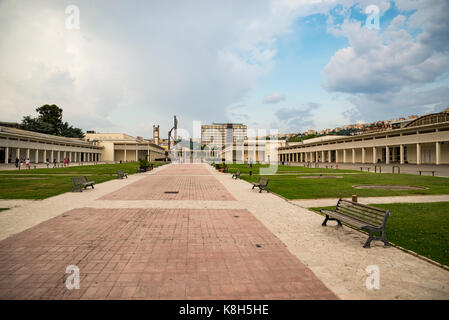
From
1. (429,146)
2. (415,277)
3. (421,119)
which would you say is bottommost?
(415,277)

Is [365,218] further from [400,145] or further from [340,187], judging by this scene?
[400,145]

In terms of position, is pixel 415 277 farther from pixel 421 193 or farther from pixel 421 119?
pixel 421 119

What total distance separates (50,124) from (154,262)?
94416mm

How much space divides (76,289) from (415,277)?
17.4ft

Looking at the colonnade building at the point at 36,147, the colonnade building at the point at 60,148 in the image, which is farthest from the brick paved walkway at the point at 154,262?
the colonnade building at the point at 36,147

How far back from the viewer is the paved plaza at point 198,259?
3.54 m

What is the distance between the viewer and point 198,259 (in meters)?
4.61

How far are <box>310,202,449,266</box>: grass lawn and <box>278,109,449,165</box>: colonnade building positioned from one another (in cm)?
4104

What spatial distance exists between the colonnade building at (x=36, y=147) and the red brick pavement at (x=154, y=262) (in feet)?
173

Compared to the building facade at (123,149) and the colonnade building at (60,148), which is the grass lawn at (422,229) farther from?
the building facade at (123,149)

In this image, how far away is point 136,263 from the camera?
4398mm

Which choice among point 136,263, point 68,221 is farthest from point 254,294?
point 68,221

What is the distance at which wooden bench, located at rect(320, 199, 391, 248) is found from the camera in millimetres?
5305

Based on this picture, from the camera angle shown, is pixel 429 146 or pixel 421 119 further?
pixel 421 119
